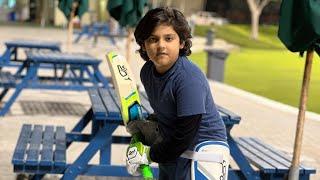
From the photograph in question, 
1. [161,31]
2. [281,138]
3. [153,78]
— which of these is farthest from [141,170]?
[281,138]

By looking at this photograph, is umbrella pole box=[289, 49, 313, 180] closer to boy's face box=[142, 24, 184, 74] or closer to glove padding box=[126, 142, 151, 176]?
glove padding box=[126, 142, 151, 176]

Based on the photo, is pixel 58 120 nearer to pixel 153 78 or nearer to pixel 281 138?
pixel 281 138

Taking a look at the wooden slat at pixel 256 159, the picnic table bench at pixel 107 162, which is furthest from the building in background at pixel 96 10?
the picnic table bench at pixel 107 162

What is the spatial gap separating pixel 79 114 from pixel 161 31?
6967 millimetres

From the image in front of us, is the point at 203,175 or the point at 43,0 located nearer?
the point at 203,175

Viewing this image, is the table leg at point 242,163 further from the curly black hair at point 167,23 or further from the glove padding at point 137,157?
the curly black hair at point 167,23

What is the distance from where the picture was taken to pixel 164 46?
11.0 feet

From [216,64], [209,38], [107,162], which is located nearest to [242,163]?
[107,162]

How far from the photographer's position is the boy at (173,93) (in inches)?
130

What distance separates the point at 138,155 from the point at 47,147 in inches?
75.6

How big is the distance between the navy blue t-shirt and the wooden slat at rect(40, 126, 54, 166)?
1.53 m

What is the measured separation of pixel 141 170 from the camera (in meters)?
3.58

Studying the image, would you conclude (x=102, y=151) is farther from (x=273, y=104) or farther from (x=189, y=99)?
(x=273, y=104)

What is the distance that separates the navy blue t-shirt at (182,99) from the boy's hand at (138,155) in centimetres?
6
